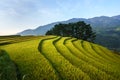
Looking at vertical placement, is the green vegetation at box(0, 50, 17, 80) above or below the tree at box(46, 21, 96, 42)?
above

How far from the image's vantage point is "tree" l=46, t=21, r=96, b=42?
130 meters

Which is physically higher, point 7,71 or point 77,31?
point 7,71

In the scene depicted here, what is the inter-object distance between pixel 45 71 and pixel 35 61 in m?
4.98

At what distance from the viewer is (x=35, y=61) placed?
25609 millimetres

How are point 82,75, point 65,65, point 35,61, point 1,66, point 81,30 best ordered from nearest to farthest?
point 82,75
point 1,66
point 65,65
point 35,61
point 81,30

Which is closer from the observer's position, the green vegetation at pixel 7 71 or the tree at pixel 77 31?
the green vegetation at pixel 7 71

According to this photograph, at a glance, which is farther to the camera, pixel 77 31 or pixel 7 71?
pixel 77 31

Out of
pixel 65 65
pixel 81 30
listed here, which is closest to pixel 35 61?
pixel 65 65

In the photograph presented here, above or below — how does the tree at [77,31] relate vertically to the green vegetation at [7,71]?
below

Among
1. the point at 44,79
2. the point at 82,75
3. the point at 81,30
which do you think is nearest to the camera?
the point at 44,79

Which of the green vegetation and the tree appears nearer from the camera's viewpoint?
the green vegetation

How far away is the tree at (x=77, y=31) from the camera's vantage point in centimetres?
12962

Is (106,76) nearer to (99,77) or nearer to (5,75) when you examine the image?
(99,77)

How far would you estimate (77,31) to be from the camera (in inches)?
5182
